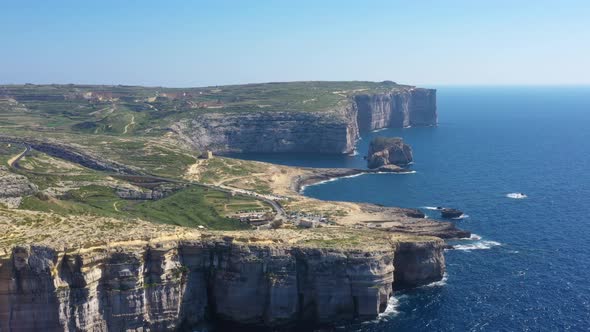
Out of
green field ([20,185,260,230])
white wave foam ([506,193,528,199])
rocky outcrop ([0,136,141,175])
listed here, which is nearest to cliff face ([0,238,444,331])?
green field ([20,185,260,230])

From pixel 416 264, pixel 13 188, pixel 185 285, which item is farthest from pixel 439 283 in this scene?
pixel 13 188

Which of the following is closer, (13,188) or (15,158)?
(13,188)

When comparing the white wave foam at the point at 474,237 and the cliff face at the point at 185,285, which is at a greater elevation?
the cliff face at the point at 185,285

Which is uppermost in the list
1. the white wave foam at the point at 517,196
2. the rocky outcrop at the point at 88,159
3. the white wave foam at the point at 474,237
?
the rocky outcrop at the point at 88,159

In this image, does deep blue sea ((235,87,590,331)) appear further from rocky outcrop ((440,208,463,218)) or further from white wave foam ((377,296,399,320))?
rocky outcrop ((440,208,463,218))

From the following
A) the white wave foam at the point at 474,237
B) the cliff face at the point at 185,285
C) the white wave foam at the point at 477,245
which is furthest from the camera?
the white wave foam at the point at 474,237

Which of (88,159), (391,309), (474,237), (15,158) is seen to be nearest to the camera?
(391,309)

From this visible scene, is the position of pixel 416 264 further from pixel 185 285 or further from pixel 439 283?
pixel 185 285

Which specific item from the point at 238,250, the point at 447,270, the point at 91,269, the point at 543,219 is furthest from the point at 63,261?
the point at 543,219

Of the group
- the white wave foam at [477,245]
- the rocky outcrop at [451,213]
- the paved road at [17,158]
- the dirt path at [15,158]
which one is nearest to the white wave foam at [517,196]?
the rocky outcrop at [451,213]

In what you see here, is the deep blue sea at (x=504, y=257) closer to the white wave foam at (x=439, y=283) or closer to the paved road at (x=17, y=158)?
the white wave foam at (x=439, y=283)
